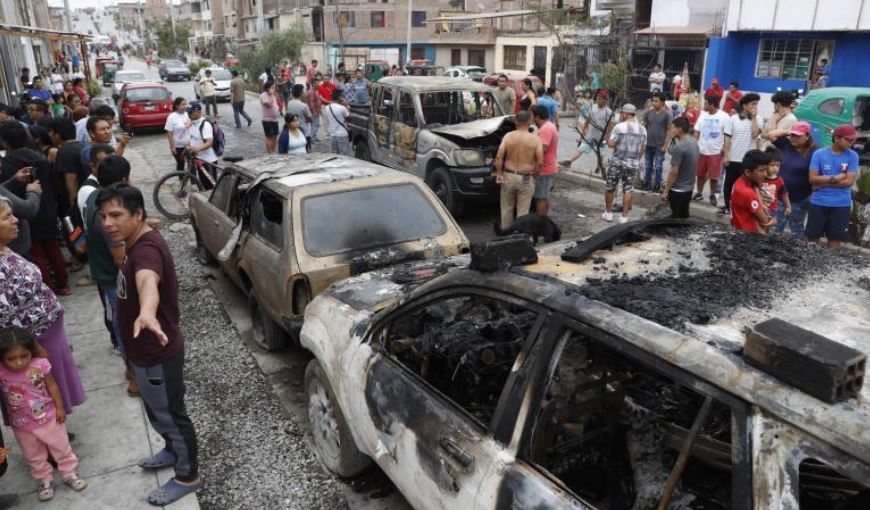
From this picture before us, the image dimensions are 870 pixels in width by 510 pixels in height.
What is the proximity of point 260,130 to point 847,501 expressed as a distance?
18362 mm

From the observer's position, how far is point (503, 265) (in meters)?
2.61

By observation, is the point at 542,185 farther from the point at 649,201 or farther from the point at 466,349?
the point at 466,349

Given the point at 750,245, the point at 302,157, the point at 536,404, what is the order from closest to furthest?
the point at 536,404
the point at 750,245
the point at 302,157

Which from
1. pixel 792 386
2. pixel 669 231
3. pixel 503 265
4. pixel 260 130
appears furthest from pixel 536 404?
pixel 260 130

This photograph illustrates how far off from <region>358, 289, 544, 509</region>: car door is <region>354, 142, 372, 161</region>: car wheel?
8.83 m

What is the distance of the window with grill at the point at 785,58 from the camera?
18.7 metres

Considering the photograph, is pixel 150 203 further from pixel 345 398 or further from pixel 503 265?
pixel 503 265

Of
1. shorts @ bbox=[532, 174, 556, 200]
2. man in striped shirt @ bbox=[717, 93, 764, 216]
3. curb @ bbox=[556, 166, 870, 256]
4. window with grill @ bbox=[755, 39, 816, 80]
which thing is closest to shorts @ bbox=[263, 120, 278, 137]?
curb @ bbox=[556, 166, 870, 256]

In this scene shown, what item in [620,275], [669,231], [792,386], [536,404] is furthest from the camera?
[669,231]

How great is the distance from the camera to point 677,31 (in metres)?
21.2

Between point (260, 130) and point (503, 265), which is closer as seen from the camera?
point (503, 265)

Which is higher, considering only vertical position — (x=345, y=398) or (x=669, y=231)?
(x=669, y=231)

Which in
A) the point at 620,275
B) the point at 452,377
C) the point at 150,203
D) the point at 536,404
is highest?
the point at 620,275

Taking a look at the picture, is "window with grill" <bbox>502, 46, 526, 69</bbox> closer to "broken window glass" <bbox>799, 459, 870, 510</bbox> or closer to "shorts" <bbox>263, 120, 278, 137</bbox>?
"shorts" <bbox>263, 120, 278, 137</bbox>
